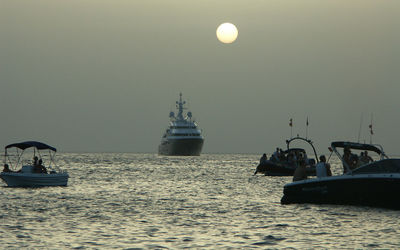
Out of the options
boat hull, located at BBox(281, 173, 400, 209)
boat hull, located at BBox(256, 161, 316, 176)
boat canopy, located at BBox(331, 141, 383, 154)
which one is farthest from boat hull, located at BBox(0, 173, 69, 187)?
boat hull, located at BBox(256, 161, 316, 176)

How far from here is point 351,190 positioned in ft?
94.4

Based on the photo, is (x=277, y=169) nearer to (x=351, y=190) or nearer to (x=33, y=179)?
(x=33, y=179)

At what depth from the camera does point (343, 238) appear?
2133 cm

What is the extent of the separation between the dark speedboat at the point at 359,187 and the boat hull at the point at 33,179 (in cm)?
1998

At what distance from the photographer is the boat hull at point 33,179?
146ft

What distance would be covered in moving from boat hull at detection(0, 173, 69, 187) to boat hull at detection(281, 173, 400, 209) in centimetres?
1972

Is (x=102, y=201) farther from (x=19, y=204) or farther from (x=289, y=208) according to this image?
(x=289, y=208)

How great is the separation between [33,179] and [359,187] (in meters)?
23.8

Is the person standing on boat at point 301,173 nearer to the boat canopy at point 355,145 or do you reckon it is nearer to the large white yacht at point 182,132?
the boat canopy at point 355,145

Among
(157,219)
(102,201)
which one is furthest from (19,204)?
(157,219)

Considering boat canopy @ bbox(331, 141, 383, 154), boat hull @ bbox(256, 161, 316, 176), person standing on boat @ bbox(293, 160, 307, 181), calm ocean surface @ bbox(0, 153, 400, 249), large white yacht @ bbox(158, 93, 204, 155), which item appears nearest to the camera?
calm ocean surface @ bbox(0, 153, 400, 249)

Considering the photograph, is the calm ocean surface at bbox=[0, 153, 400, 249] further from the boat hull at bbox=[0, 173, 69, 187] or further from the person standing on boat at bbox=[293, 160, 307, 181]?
the boat hull at bbox=[0, 173, 69, 187]

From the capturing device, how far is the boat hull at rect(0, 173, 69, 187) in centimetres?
4450

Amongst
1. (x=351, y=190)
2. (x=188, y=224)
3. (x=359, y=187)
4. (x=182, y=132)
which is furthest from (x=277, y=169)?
(x=182, y=132)
